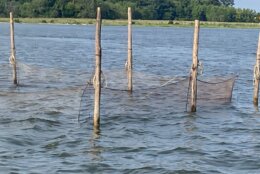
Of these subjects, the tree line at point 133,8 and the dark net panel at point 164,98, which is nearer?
the dark net panel at point 164,98

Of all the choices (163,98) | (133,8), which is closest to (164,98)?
(163,98)

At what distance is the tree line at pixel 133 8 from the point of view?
16538 centimetres

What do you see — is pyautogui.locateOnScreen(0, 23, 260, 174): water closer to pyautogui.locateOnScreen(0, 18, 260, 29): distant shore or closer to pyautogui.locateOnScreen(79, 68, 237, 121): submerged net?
pyautogui.locateOnScreen(79, 68, 237, 121): submerged net

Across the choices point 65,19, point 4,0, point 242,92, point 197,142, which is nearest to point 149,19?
point 65,19

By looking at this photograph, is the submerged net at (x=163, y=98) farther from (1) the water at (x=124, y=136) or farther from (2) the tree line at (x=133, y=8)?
(2) the tree line at (x=133, y=8)

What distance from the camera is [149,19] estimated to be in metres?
184

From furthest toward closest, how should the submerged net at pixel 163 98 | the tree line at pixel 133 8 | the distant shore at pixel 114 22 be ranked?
the tree line at pixel 133 8, the distant shore at pixel 114 22, the submerged net at pixel 163 98

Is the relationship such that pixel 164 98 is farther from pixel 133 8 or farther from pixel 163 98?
pixel 133 8

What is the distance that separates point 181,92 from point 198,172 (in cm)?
992

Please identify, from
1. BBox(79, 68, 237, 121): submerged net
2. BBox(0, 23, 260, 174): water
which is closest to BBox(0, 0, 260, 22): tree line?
BBox(79, 68, 237, 121): submerged net

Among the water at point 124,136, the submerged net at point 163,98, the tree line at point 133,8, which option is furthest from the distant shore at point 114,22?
the submerged net at point 163,98

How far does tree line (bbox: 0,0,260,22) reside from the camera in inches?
6511

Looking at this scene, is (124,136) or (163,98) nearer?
(124,136)

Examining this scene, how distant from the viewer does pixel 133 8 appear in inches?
7023
